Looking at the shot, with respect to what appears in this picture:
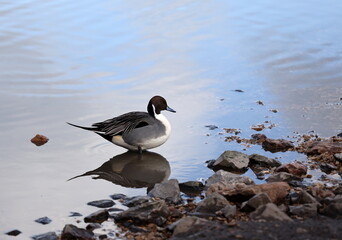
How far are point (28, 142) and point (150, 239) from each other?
340 cm

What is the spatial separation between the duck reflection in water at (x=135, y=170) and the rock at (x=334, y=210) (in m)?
2.09

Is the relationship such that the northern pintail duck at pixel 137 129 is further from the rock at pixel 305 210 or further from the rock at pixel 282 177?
the rock at pixel 305 210

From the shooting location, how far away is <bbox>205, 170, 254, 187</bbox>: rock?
300 inches

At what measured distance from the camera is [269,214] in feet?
20.8

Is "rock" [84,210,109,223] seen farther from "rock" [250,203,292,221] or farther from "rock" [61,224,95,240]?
"rock" [250,203,292,221]

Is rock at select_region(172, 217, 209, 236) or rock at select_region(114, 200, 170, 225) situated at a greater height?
rock at select_region(172, 217, 209, 236)

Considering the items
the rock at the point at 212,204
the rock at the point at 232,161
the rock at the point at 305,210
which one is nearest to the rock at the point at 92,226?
the rock at the point at 212,204

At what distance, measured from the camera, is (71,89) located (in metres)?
11.3

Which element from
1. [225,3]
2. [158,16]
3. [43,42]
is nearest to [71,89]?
[43,42]

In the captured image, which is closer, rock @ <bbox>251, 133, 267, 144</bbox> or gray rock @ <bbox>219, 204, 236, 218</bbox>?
gray rock @ <bbox>219, 204, 236, 218</bbox>

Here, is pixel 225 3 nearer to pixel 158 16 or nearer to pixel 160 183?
pixel 158 16


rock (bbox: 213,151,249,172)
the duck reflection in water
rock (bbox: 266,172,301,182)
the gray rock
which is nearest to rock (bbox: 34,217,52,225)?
the duck reflection in water

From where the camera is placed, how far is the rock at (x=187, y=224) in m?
6.16

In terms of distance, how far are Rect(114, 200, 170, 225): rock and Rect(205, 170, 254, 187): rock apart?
0.98 meters
